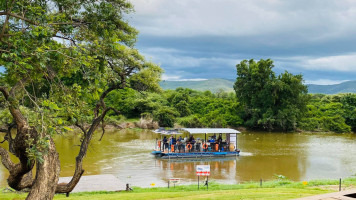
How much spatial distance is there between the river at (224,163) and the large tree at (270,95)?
1413 centimetres

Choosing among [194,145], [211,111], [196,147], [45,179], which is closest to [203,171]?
[45,179]

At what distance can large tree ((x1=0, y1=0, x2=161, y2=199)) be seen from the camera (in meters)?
6.57

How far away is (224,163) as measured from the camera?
77.3 feet

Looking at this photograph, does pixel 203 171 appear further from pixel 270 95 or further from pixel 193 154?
pixel 270 95

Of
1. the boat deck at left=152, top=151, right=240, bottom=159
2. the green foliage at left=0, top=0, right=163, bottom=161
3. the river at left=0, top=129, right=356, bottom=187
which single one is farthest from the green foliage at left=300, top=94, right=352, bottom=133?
the green foliage at left=0, top=0, right=163, bottom=161

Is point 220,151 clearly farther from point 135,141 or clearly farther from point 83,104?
point 83,104

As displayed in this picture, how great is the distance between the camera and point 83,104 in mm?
8438

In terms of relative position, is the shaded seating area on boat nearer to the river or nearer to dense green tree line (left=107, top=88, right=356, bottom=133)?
the river

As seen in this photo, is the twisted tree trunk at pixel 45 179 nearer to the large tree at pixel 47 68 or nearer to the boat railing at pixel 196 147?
the large tree at pixel 47 68

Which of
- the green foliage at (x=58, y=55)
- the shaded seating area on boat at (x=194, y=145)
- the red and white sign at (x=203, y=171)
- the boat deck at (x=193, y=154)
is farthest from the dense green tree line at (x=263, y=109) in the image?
the green foliage at (x=58, y=55)

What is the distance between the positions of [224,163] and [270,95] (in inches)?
1041

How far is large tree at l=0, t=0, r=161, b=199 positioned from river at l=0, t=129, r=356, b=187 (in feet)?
25.6

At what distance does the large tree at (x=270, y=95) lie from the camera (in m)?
46.3

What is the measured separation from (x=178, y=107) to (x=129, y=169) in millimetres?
32147
